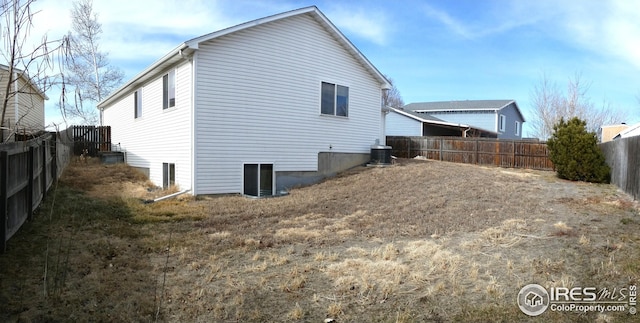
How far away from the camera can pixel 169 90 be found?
12.0 meters

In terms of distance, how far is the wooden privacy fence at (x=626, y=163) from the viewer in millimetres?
8273

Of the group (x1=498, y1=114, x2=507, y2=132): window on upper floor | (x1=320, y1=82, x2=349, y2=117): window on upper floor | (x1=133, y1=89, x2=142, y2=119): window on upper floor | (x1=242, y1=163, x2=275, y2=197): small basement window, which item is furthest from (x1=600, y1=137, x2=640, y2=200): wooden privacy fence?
(x1=498, y1=114, x2=507, y2=132): window on upper floor

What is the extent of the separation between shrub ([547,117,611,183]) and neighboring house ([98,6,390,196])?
6304 mm

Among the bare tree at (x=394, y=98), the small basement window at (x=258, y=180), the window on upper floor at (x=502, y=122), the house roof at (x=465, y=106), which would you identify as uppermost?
the bare tree at (x=394, y=98)

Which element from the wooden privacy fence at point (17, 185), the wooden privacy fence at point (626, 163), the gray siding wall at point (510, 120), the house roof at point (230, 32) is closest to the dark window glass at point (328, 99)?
the house roof at point (230, 32)

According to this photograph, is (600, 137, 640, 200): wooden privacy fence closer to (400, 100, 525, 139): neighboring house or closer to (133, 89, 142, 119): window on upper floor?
(133, 89, 142, 119): window on upper floor

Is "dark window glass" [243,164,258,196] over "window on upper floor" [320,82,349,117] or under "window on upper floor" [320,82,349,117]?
under

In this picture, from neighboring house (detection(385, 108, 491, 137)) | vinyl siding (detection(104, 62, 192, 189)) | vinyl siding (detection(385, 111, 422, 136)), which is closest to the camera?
vinyl siding (detection(104, 62, 192, 189))

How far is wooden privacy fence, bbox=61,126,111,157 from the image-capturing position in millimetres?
21016

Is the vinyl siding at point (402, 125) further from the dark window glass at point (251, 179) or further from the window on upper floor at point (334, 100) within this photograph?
the dark window glass at point (251, 179)

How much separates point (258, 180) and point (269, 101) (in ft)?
7.76

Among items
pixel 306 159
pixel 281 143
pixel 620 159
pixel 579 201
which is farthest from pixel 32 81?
pixel 620 159

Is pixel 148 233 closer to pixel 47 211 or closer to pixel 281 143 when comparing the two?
pixel 47 211

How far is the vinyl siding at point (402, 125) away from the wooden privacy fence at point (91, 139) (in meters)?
18.0
